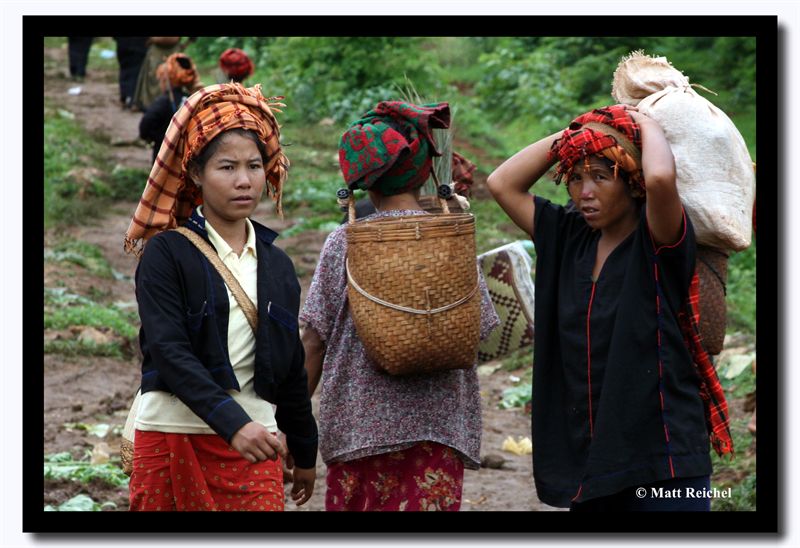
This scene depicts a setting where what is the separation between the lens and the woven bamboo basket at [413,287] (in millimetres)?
3508

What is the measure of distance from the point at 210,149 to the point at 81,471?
2.90m

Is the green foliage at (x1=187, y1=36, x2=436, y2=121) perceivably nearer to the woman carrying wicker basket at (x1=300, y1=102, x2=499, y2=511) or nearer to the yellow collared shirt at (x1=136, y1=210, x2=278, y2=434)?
the woman carrying wicker basket at (x1=300, y1=102, x2=499, y2=511)

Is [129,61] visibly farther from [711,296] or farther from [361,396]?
[711,296]

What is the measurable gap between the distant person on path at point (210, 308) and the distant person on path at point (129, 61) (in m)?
11.5

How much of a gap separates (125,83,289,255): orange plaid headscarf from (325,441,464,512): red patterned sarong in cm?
104

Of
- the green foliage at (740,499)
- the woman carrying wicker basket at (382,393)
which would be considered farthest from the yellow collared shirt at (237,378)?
the green foliage at (740,499)

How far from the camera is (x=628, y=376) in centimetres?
328

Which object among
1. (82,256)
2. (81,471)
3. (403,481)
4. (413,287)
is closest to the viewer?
(413,287)

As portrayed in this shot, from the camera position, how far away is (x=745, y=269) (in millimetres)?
Result: 9336

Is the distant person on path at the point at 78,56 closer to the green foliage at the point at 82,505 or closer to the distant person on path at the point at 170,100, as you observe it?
the distant person on path at the point at 170,100

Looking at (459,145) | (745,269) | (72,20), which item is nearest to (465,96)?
(459,145)

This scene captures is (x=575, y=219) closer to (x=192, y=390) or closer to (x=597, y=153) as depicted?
(x=597, y=153)

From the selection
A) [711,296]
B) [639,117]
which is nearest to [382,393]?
[711,296]

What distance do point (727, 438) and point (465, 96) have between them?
11826 mm
